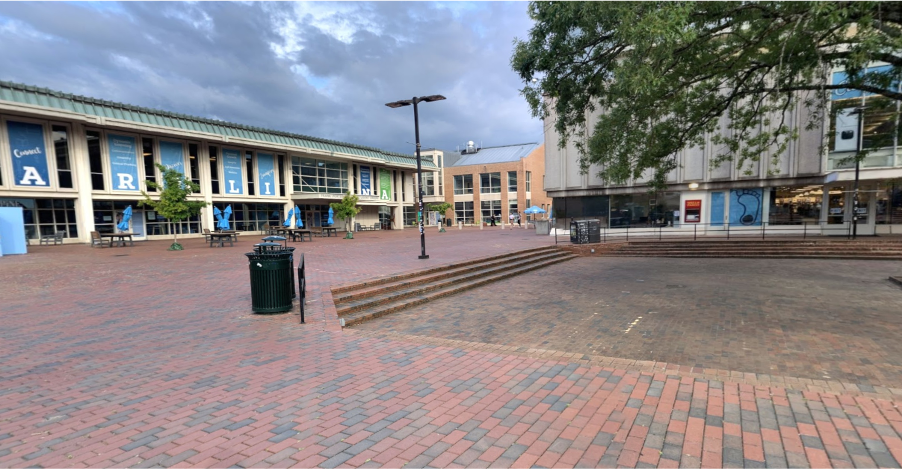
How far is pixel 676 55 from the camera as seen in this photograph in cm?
700

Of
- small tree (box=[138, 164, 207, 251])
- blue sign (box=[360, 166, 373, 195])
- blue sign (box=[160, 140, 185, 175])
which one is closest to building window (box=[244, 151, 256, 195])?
blue sign (box=[160, 140, 185, 175])

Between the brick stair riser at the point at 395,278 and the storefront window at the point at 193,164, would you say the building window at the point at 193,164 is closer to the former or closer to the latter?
the storefront window at the point at 193,164

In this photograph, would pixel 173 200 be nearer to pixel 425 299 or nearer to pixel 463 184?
pixel 425 299

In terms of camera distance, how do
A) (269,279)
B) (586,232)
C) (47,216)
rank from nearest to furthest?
(269,279)
(586,232)
(47,216)

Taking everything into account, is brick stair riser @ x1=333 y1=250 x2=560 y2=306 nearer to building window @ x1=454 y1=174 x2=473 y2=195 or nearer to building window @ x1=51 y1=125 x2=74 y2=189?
building window @ x1=51 y1=125 x2=74 y2=189

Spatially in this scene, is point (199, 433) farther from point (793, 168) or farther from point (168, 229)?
point (168, 229)

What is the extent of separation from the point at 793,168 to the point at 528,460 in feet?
88.2

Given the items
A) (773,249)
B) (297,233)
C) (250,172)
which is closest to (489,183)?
(250,172)

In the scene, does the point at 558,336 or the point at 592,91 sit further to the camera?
the point at 592,91

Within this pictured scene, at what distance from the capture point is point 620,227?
25719 millimetres

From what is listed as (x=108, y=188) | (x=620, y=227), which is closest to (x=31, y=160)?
(x=108, y=188)

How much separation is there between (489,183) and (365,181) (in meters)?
18.4

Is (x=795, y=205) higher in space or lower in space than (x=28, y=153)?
lower

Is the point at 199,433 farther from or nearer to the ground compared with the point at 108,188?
nearer to the ground
